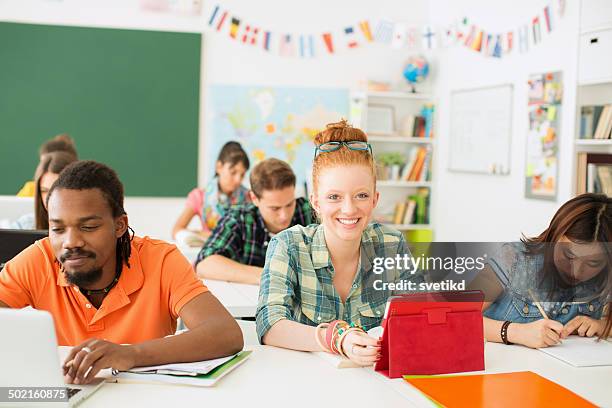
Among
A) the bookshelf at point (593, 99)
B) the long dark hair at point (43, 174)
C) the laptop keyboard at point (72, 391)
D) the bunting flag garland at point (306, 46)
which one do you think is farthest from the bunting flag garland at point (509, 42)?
the laptop keyboard at point (72, 391)

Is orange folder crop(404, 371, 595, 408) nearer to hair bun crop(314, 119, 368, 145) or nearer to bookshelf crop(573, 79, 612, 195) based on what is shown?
hair bun crop(314, 119, 368, 145)

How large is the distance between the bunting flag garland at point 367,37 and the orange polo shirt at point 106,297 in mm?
4040

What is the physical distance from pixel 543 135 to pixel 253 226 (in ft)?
8.08

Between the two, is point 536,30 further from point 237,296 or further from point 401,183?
point 237,296

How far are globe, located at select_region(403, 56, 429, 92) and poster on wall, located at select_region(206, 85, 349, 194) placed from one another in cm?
56

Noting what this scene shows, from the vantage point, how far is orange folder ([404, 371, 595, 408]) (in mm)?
1460

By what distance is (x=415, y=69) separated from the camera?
245 inches

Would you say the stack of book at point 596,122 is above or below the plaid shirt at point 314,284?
above

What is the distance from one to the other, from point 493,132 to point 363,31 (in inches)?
62.8

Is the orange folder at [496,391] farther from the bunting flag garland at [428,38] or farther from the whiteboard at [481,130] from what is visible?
the bunting flag garland at [428,38]

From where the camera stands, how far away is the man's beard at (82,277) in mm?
1746

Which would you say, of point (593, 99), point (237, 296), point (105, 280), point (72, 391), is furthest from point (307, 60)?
point (72, 391)

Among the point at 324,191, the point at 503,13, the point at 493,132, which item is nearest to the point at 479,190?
the point at 493,132

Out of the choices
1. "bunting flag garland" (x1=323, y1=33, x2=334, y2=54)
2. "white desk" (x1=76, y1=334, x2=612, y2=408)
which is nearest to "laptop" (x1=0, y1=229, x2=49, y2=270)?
"white desk" (x1=76, y1=334, x2=612, y2=408)
